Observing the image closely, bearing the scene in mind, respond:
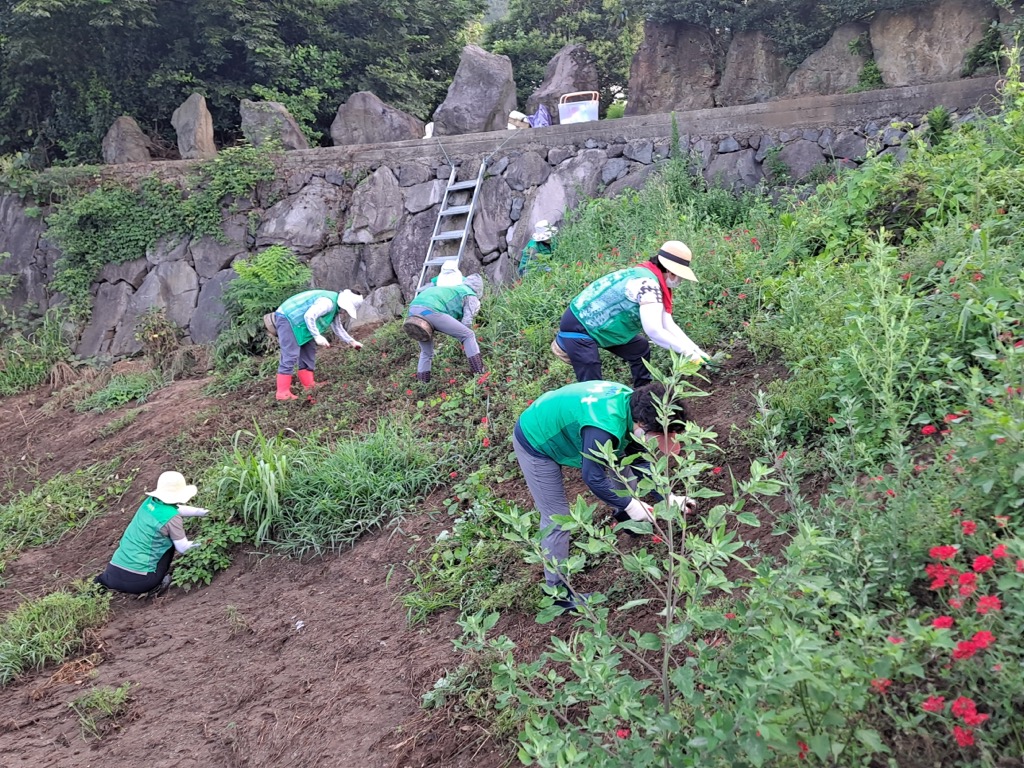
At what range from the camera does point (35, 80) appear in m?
13.0

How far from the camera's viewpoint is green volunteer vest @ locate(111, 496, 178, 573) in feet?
17.8

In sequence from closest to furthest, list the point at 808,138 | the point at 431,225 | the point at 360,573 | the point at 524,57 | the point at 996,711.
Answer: the point at 996,711 < the point at 360,573 < the point at 808,138 < the point at 431,225 < the point at 524,57

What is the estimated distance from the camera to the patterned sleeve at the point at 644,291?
4.62 metres

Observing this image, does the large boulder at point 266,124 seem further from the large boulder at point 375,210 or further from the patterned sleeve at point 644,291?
the patterned sleeve at point 644,291

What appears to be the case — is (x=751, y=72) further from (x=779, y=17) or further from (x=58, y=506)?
(x=58, y=506)

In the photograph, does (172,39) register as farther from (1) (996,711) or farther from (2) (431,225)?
(1) (996,711)

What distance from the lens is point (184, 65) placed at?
12.8 metres

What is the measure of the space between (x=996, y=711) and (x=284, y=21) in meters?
14.0

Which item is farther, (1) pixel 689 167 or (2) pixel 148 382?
Result: (2) pixel 148 382

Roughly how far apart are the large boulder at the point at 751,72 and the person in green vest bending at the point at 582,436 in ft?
24.5

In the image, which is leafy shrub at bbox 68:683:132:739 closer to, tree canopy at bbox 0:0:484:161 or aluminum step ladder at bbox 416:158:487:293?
aluminum step ladder at bbox 416:158:487:293

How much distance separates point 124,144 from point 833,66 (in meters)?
9.63

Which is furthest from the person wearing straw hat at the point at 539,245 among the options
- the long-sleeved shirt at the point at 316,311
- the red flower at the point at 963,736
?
the red flower at the point at 963,736

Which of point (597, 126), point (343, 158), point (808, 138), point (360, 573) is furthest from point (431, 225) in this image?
point (360, 573)
